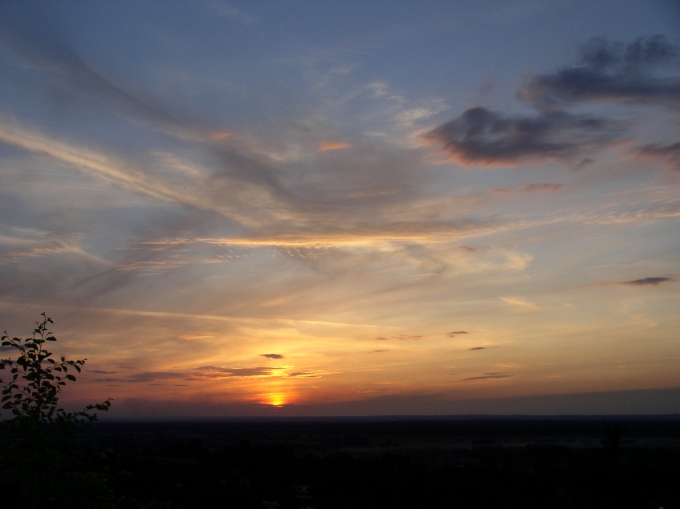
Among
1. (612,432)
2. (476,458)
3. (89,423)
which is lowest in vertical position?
(476,458)

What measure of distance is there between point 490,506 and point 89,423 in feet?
72.3

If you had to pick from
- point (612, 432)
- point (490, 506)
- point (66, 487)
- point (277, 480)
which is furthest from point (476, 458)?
point (66, 487)

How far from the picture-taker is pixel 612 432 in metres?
16.9

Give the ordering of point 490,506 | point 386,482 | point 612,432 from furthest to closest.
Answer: point 386,482 < point 490,506 < point 612,432

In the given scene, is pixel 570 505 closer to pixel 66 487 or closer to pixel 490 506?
pixel 66 487

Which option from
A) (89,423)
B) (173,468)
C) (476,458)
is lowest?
(476,458)

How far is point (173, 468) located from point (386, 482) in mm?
13951

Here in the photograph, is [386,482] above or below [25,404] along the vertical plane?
below

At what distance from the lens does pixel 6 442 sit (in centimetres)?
909

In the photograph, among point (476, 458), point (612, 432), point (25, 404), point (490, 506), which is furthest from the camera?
point (476, 458)

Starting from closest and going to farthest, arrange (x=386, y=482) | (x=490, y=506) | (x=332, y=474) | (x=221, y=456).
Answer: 1. (x=490, y=506)
2. (x=386, y=482)
3. (x=332, y=474)
4. (x=221, y=456)

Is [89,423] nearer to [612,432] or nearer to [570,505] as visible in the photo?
[570,505]

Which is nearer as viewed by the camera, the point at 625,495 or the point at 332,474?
the point at 625,495

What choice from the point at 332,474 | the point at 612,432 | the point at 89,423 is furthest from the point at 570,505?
the point at 332,474
